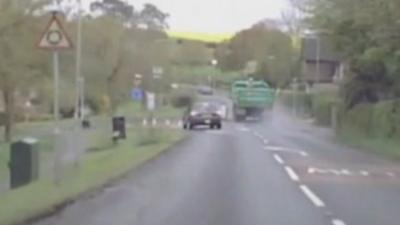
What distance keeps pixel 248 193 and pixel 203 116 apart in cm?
4248

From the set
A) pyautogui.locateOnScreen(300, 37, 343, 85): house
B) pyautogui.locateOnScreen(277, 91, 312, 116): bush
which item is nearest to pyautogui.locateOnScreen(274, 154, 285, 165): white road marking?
pyautogui.locateOnScreen(277, 91, 312, 116): bush

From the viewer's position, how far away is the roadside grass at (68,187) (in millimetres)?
15656

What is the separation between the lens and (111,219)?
1543 cm

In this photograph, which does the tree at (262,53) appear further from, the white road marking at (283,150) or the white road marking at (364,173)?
the white road marking at (364,173)

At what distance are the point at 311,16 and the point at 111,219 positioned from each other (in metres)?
34.2

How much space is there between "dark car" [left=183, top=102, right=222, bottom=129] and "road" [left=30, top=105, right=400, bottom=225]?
92.0 ft

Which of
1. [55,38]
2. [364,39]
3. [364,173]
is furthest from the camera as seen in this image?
[364,39]

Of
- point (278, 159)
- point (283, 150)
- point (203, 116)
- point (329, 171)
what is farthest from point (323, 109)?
point (329, 171)

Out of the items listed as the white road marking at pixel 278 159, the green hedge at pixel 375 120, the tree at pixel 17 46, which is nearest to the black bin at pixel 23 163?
the white road marking at pixel 278 159

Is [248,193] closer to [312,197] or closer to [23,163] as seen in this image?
[312,197]

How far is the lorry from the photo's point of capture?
84494 mm

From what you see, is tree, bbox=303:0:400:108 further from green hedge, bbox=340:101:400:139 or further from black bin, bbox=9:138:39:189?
black bin, bbox=9:138:39:189

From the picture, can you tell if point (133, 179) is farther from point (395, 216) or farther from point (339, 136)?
point (339, 136)

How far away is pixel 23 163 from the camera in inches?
872
